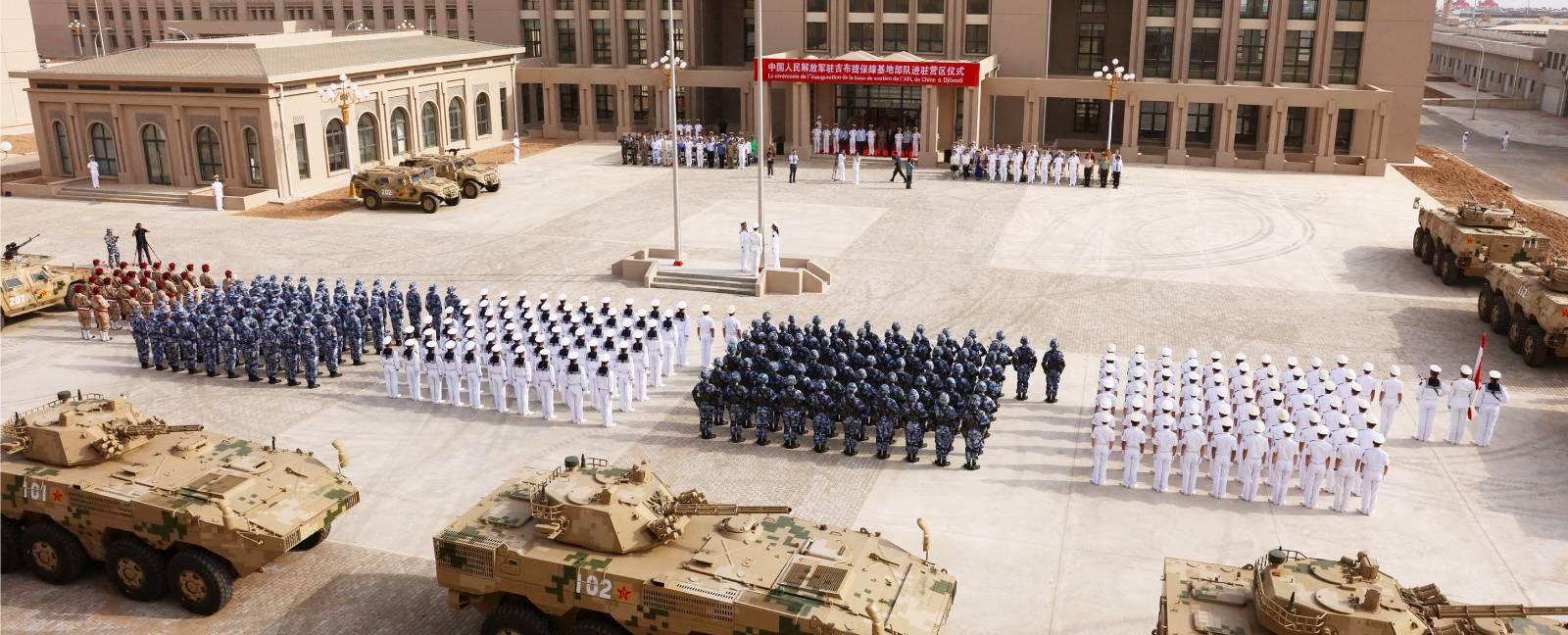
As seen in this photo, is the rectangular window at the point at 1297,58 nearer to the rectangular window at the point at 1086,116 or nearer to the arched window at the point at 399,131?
the rectangular window at the point at 1086,116

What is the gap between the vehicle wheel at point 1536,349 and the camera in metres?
21.5

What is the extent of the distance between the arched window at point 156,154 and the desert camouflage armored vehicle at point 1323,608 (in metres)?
36.5

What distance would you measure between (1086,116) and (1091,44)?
2.93 metres

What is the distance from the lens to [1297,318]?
24.7 metres

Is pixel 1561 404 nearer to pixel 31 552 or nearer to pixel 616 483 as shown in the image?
pixel 616 483

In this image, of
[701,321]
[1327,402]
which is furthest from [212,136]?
[1327,402]

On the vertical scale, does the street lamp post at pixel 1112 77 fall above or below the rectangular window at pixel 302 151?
above

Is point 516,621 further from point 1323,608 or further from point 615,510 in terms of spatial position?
point 1323,608

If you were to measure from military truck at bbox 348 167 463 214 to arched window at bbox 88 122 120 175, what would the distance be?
30.7 ft

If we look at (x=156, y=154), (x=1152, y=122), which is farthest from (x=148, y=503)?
(x=1152, y=122)

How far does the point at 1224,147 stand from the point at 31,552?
39.6 meters

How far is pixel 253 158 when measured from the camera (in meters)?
37.1

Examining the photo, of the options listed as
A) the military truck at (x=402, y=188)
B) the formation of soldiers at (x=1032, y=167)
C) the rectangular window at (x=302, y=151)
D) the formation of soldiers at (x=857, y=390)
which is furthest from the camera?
the formation of soldiers at (x=1032, y=167)

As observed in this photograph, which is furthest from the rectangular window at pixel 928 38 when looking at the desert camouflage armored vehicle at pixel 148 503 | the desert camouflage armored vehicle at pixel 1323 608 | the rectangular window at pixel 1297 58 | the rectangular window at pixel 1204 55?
the desert camouflage armored vehicle at pixel 1323 608
